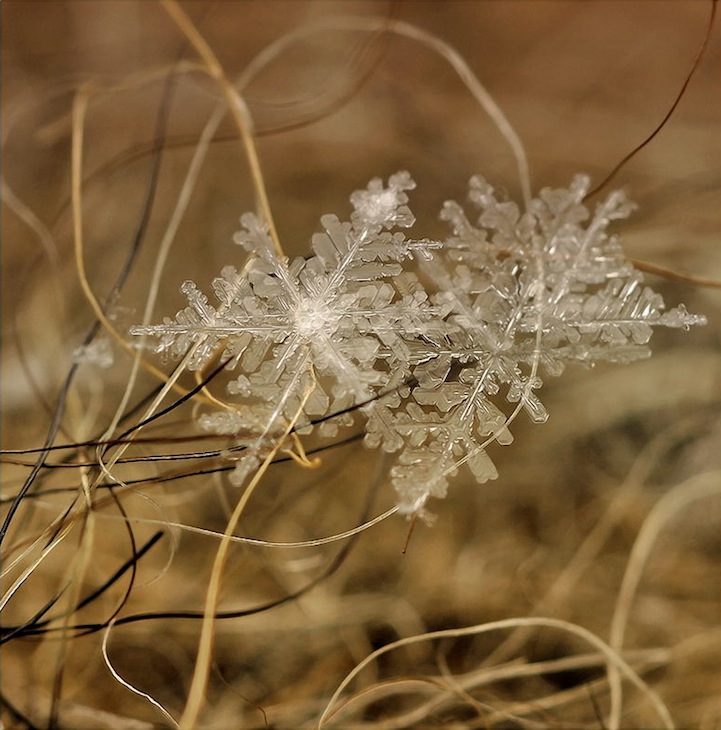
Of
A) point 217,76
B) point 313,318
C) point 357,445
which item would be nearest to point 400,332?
point 313,318

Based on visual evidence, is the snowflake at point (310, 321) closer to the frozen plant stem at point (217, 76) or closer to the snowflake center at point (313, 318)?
the snowflake center at point (313, 318)

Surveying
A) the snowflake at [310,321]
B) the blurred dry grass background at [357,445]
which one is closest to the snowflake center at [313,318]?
the snowflake at [310,321]

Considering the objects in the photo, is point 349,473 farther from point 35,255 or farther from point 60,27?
point 60,27

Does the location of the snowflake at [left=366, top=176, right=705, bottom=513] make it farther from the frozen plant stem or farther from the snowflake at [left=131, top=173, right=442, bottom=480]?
the frozen plant stem

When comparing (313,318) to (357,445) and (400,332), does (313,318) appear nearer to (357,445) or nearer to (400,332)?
(400,332)

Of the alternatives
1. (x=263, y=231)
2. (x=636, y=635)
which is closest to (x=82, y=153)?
(x=263, y=231)

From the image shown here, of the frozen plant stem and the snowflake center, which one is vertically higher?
the frozen plant stem

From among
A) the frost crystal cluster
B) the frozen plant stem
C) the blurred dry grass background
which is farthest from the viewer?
the frozen plant stem

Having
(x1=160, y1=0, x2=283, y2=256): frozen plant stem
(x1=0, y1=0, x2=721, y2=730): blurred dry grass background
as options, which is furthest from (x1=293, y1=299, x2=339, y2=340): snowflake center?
(x1=160, y1=0, x2=283, y2=256): frozen plant stem
